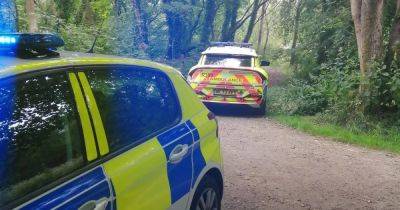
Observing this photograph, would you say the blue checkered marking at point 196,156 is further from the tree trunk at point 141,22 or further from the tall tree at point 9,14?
the tree trunk at point 141,22

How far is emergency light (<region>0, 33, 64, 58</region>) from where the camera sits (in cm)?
290

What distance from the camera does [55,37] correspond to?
3.18 metres

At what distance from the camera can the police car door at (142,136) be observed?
304cm

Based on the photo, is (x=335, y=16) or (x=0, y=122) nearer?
(x=0, y=122)

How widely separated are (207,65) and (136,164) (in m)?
9.81

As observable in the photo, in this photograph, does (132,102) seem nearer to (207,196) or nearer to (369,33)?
(207,196)

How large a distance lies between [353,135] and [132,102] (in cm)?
776

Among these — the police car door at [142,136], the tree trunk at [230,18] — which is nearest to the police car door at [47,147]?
the police car door at [142,136]

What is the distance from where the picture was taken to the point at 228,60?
44.4ft

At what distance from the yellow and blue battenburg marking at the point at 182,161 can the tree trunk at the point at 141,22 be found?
20.4m

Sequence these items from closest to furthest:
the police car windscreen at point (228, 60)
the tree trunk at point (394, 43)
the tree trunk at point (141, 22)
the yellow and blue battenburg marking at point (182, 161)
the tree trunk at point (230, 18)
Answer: the yellow and blue battenburg marking at point (182, 161)
the tree trunk at point (394, 43)
the police car windscreen at point (228, 60)
the tree trunk at point (141, 22)
the tree trunk at point (230, 18)

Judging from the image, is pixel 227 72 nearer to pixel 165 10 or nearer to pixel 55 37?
pixel 55 37

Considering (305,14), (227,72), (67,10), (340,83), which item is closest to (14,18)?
(67,10)

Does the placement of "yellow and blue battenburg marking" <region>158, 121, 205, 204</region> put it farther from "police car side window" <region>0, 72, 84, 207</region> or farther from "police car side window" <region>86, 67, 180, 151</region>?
"police car side window" <region>0, 72, 84, 207</region>
